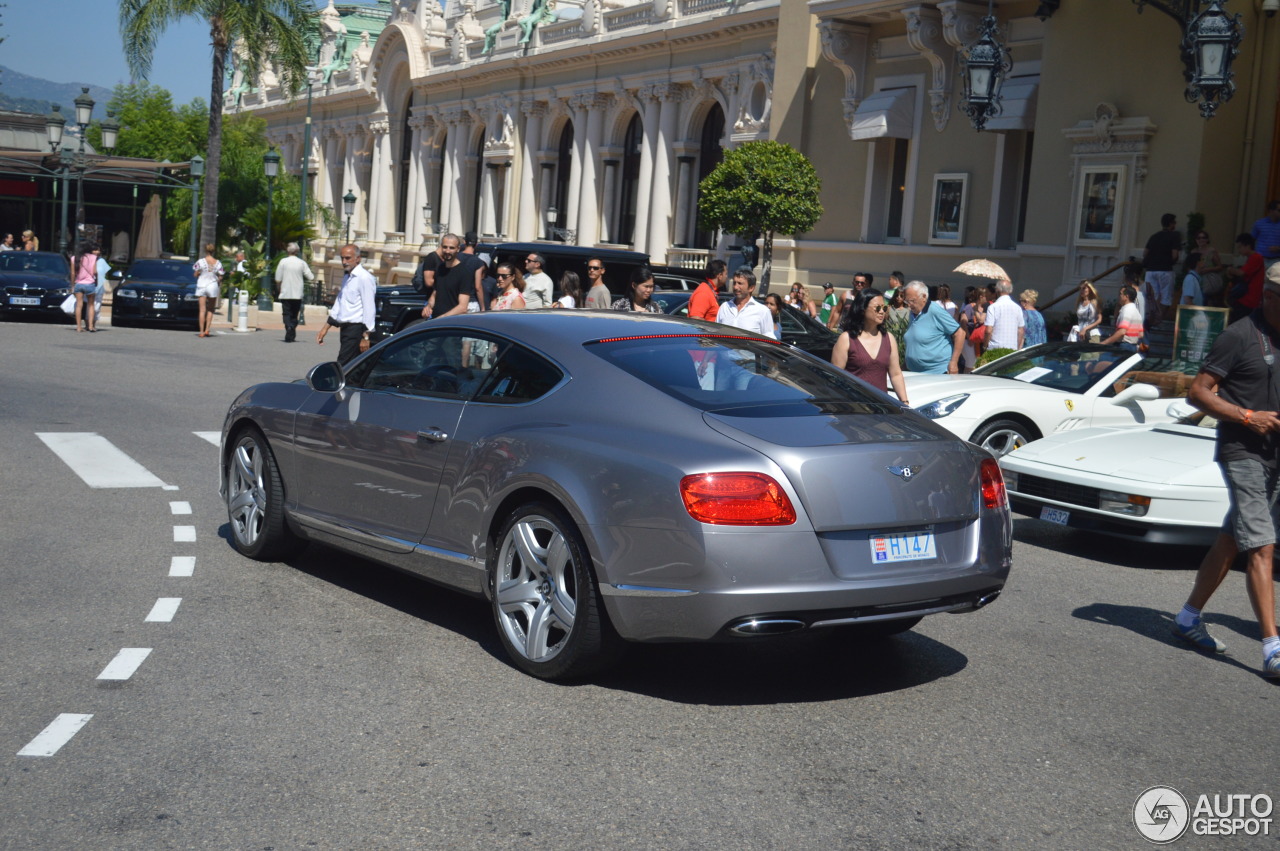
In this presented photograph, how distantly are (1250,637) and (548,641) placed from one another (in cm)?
392

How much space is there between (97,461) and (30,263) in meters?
20.0

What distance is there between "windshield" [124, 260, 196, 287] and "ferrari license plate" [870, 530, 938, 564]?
26708 millimetres

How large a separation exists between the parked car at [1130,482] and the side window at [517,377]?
15.5 feet

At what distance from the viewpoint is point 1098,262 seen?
928 inches

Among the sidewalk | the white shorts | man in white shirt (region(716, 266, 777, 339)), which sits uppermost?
the white shorts

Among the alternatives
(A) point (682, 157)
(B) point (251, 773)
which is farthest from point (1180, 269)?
(A) point (682, 157)

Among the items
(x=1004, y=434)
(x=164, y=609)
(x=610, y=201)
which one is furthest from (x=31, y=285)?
(x=164, y=609)

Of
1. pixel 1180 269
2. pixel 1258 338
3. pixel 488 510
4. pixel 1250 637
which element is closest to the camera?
pixel 488 510

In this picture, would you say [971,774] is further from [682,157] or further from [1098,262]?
[682,157]

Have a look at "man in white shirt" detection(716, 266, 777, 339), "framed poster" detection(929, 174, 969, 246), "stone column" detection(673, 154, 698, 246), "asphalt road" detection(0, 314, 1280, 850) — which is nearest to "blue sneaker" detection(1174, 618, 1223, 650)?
"asphalt road" detection(0, 314, 1280, 850)

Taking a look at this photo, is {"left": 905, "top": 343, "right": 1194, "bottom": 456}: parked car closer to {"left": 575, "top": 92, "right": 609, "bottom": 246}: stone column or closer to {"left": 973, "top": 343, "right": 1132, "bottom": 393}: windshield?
{"left": 973, "top": 343, "right": 1132, "bottom": 393}: windshield

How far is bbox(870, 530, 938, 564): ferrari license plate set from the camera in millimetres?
5457

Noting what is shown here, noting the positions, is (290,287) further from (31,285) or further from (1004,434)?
(1004,434)

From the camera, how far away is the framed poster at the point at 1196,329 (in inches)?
573
